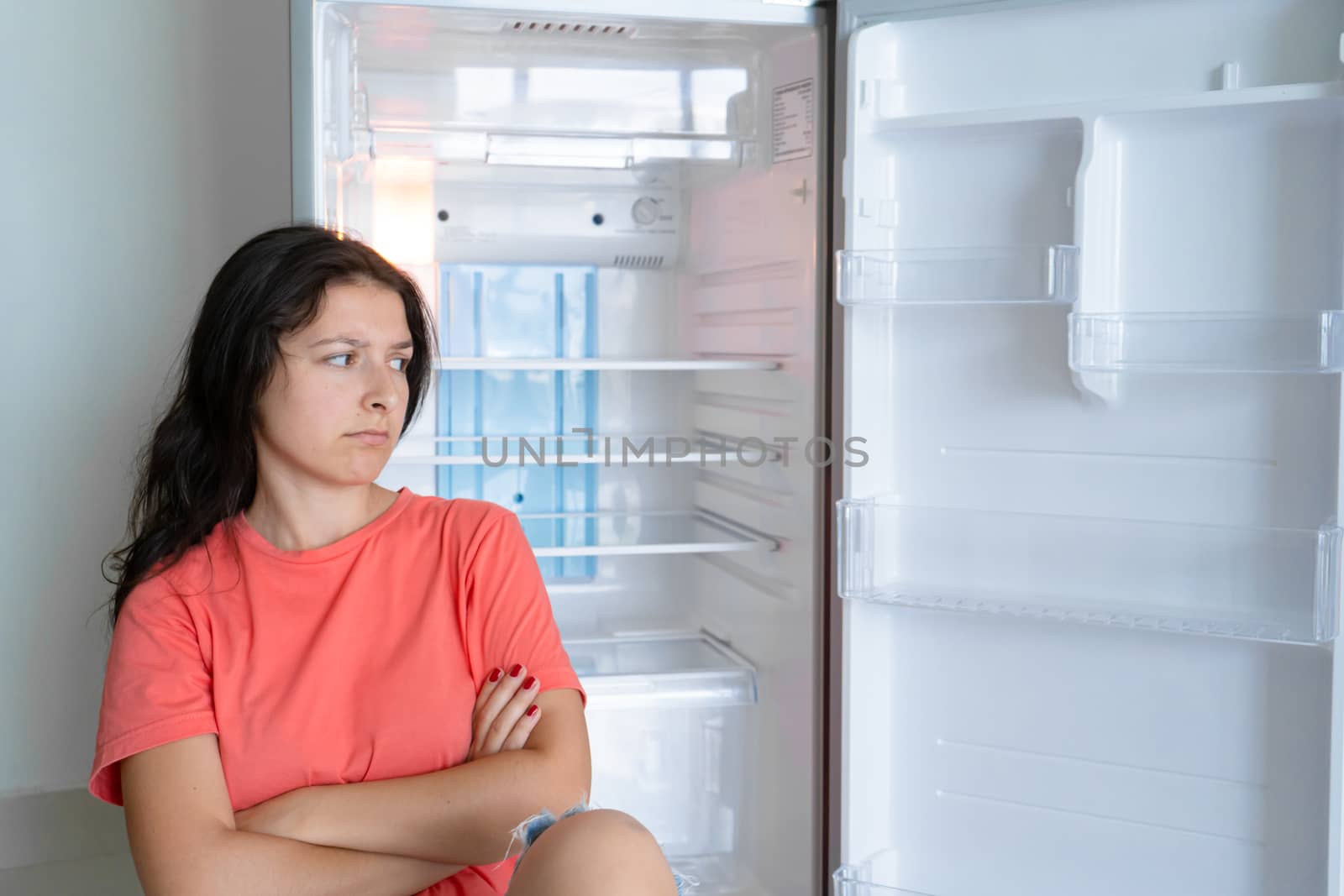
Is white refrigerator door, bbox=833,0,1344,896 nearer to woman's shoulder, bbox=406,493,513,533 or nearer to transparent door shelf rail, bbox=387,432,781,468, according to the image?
transparent door shelf rail, bbox=387,432,781,468

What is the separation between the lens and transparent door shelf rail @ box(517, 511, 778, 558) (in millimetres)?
2004

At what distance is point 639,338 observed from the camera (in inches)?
83.5

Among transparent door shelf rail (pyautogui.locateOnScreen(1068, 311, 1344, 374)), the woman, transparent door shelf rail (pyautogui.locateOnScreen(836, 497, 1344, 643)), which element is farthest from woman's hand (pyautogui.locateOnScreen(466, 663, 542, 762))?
transparent door shelf rail (pyautogui.locateOnScreen(1068, 311, 1344, 374))

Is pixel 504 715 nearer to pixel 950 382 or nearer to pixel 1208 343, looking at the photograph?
pixel 950 382

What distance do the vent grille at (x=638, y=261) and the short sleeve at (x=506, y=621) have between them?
3.01ft

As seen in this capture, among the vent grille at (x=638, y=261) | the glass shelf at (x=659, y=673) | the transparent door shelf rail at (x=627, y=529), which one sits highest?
the vent grille at (x=638, y=261)

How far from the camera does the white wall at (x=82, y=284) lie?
1.87 m

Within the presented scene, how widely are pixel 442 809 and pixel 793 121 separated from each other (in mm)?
1067

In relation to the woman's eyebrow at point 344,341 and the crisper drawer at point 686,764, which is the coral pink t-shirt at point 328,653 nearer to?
the woman's eyebrow at point 344,341

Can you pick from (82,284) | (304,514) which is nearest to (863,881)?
(304,514)

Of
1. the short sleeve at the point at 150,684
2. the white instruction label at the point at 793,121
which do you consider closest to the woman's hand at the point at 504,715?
the short sleeve at the point at 150,684

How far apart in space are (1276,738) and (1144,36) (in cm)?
84

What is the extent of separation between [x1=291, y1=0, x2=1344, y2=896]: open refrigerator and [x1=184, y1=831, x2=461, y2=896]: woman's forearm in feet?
2.30

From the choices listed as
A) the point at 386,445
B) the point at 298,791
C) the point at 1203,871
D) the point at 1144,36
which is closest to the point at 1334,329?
the point at 1144,36
